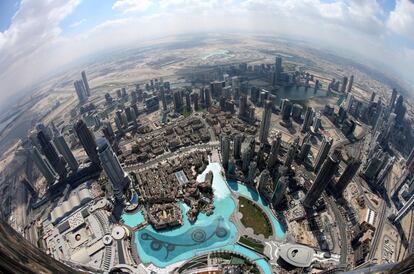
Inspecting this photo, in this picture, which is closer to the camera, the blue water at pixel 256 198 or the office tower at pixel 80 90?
the blue water at pixel 256 198

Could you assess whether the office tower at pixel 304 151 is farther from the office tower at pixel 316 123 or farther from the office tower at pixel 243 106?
the office tower at pixel 243 106

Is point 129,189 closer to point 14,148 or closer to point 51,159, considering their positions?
point 51,159

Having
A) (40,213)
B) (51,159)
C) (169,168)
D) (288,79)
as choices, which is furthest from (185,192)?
(288,79)

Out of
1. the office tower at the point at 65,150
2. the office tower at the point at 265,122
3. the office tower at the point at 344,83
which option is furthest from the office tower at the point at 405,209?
the office tower at the point at 344,83

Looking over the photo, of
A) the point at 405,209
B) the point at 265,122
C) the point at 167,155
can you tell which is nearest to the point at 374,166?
the point at 405,209

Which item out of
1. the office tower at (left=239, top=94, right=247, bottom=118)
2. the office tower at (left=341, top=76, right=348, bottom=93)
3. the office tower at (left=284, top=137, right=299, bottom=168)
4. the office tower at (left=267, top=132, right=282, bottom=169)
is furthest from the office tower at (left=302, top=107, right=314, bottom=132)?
the office tower at (left=341, top=76, right=348, bottom=93)

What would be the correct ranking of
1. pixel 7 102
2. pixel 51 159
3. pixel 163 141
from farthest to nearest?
pixel 7 102 < pixel 163 141 < pixel 51 159

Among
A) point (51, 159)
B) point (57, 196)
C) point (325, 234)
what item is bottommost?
point (325, 234)

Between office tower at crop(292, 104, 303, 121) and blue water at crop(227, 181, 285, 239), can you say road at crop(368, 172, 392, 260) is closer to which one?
blue water at crop(227, 181, 285, 239)
